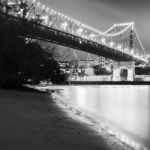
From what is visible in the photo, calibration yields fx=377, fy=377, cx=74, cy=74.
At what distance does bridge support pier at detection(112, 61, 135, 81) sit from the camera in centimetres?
6682

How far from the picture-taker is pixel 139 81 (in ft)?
251

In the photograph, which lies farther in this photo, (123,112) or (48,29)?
(48,29)

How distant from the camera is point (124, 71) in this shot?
72.0 m

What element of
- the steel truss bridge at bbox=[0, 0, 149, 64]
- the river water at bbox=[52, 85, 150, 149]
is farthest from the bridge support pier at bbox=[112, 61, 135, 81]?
the river water at bbox=[52, 85, 150, 149]

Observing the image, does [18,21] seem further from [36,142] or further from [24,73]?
[36,142]

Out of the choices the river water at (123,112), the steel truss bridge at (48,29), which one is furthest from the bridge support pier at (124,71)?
the river water at (123,112)

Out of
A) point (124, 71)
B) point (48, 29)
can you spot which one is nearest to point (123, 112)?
point (48, 29)

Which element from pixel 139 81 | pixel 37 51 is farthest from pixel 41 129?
pixel 139 81

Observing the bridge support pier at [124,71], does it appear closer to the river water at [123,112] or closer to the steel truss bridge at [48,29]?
the steel truss bridge at [48,29]

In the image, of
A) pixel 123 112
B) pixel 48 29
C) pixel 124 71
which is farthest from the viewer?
pixel 124 71

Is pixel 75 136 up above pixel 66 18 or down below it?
below

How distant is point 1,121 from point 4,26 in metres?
15.6

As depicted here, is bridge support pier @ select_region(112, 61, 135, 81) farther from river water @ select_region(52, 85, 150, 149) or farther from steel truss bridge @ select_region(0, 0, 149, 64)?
river water @ select_region(52, 85, 150, 149)

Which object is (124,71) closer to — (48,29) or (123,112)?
(48,29)
